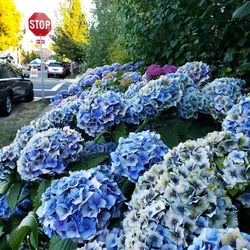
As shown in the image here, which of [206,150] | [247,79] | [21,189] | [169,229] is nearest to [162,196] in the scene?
[169,229]

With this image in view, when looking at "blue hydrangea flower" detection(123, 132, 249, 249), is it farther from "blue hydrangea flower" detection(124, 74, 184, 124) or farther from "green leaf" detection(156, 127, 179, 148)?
"blue hydrangea flower" detection(124, 74, 184, 124)

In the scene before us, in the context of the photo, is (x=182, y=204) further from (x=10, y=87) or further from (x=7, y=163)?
(x=10, y=87)

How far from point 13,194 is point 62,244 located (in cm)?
64

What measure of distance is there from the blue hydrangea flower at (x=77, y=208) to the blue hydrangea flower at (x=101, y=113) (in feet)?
2.13

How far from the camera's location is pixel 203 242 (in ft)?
3.00

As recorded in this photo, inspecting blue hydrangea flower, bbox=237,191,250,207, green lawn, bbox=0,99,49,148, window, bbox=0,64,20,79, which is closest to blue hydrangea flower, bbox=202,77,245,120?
blue hydrangea flower, bbox=237,191,250,207

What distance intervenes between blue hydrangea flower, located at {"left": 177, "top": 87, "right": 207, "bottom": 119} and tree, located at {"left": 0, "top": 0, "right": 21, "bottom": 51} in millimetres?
29613

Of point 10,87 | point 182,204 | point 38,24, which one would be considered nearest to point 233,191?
point 182,204

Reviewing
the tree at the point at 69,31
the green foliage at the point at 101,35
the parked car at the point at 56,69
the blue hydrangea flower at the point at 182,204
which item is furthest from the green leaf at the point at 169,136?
the tree at the point at 69,31

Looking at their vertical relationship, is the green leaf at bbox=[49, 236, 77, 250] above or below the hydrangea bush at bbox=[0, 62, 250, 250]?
below

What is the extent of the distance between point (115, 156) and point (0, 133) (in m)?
7.94

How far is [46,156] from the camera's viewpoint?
1.79m

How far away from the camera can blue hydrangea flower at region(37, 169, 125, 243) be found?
50.3 inches

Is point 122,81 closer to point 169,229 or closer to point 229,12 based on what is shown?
point 229,12
